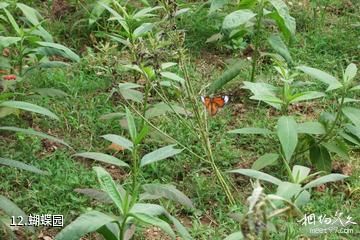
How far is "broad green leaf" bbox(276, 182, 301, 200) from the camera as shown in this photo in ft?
7.42

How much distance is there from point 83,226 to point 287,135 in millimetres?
1240

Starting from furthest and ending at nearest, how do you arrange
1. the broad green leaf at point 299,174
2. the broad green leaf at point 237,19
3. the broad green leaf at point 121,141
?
the broad green leaf at point 237,19 → the broad green leaf at point 121,141 → the broad green leaf at point 299,174

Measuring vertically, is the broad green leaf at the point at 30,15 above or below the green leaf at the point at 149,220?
above

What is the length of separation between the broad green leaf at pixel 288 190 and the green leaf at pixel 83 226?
0.60 m

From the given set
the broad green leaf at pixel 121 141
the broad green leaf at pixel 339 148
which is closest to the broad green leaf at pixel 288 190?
the broad green leaf at pixel 121 141

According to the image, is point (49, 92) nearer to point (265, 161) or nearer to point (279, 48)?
point (265, 161)

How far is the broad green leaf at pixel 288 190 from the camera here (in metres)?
2.26

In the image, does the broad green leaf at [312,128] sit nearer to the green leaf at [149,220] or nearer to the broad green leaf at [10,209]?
the green leaf at [149,220]

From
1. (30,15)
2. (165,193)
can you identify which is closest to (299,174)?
(165,193)

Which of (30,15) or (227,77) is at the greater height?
(30,15)

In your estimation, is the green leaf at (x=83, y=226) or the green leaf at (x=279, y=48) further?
the green leaf at (x=279, y=48)

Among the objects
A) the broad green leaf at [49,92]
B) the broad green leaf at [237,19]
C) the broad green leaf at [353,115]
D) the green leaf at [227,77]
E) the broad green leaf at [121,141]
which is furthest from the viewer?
the green leaf at [227,77]

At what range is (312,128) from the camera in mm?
3287

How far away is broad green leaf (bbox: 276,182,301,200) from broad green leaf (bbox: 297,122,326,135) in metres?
0.93
